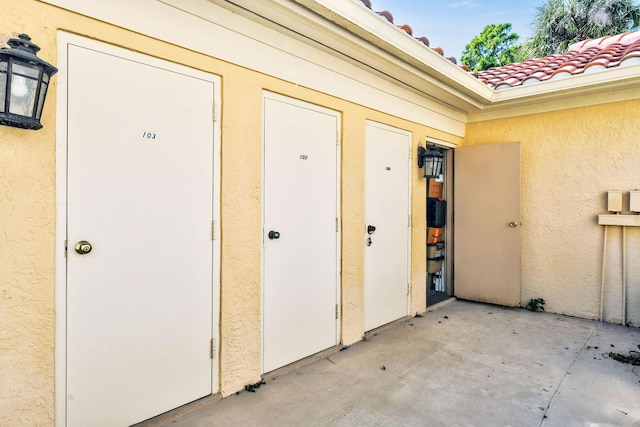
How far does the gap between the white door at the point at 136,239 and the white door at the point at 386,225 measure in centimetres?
190

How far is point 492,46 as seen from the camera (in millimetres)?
21062

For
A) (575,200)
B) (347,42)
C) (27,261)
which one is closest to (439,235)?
(575,200)

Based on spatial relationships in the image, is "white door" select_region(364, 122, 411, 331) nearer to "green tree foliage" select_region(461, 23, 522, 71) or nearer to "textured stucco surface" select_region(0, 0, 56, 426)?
"textured stucco surface" select_region(0, 0, 56, 426)

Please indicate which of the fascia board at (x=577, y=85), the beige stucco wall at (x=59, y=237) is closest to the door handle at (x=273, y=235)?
the beige stucco wall at (x=59, y=237)

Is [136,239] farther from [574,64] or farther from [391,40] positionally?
[574,64]

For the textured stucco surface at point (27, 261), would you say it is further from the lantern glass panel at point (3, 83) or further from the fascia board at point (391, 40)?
the fascia board at point (391, 40)

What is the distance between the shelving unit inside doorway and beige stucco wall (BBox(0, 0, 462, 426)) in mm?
1922

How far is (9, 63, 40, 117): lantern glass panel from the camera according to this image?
5.28ft

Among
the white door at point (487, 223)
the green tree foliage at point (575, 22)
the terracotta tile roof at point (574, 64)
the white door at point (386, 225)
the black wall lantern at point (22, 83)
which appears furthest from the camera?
the green tree foliage at point (575, 22)

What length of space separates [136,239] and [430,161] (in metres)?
3.56

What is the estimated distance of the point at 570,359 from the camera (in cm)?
333

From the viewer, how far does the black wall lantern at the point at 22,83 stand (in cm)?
159

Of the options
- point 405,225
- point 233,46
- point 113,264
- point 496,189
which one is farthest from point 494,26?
point 113,264

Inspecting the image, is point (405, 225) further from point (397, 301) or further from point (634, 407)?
point (634, 407)
